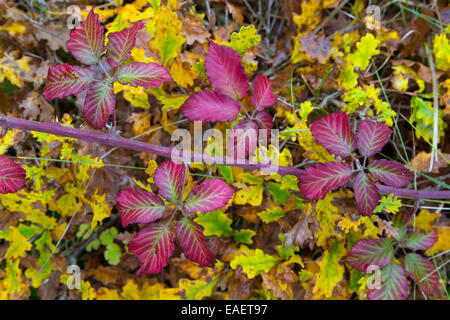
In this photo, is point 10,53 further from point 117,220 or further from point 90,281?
point 90,281

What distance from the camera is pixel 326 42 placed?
1399mm

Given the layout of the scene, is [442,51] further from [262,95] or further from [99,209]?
[99,209]

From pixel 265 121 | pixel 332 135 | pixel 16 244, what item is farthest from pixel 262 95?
pixel 16 244

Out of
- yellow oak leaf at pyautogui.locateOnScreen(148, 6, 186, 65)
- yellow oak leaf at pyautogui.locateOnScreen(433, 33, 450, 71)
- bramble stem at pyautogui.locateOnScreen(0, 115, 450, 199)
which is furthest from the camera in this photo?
yellow oak leaf at pyautogui.locateOnScreen(433, 33, 450, 71)

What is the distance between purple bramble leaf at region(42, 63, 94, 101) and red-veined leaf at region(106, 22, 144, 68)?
88 millimetres

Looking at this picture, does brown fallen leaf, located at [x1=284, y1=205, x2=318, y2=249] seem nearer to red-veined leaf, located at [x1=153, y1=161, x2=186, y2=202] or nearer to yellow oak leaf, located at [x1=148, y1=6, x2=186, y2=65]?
red-veined leaf, located at [x1=153, y1=161, x2=186, y2=202]

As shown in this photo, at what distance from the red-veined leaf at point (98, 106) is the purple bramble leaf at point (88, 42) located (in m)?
0.10

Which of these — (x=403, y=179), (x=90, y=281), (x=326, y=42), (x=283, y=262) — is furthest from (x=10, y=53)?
(x=403, y=179)

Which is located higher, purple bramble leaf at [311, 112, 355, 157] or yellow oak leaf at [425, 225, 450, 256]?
purple bramble leaf at [311, 112, 355, 157]

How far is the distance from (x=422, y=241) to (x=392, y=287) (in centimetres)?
19

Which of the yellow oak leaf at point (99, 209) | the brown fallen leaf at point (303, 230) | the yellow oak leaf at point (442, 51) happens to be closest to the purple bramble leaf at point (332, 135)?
the brown fallen leaf at point (303, 230)

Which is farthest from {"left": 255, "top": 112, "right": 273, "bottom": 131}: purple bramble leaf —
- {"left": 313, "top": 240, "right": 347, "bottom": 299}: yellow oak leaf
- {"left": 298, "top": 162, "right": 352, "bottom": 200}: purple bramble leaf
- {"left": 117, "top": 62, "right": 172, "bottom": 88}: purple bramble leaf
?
{"left": 313, "top": 240, "right": 347, "bottom": 299}: yellow oak leaf

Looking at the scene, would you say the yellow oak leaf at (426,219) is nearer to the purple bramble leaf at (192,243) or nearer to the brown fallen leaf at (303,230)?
the brown fallen leaf at (303,230)

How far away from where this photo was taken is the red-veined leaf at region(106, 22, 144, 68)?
98 cm
